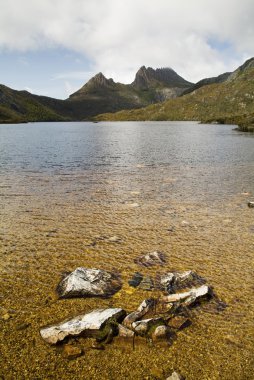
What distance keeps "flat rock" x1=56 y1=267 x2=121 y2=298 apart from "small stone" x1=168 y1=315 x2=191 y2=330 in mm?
2307

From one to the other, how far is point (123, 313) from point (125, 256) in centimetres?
424

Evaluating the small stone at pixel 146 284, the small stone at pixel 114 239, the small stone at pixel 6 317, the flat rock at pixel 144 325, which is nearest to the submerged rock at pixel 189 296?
the small stone at pixel 146 284

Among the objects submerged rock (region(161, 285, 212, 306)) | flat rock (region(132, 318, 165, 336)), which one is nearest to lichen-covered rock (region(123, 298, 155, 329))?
flat rock (region(132, 318, 165, 336))

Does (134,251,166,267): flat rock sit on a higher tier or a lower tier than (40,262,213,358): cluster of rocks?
lower

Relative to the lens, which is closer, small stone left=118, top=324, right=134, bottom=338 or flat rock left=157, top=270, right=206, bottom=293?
small stone left=118, top=324, right=134, bottom=338

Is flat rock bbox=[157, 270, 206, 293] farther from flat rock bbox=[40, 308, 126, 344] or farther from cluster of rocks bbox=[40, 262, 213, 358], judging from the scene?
flat rock bbox=[40, 308, 126, 344]

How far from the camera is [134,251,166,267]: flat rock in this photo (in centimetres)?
1204

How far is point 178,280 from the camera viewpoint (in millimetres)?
10617

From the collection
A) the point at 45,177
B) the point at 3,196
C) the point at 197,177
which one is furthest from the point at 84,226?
the point at 197,177

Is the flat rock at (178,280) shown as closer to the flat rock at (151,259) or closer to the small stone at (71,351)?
the flat rock at (151,259)

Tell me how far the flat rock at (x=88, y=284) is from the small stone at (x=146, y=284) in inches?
31.1

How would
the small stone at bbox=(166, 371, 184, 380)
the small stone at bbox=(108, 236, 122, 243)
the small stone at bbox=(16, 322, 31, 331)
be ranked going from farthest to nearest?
the small stone at bbox=(108, 236, 122, 243) → the small stone at bbox=(16, 322, 31, 331) → the small stone at bbox=(166, 371, 184, 380)

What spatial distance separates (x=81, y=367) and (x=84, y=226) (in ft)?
31.6

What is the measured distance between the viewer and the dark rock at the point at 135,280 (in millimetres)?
10555
